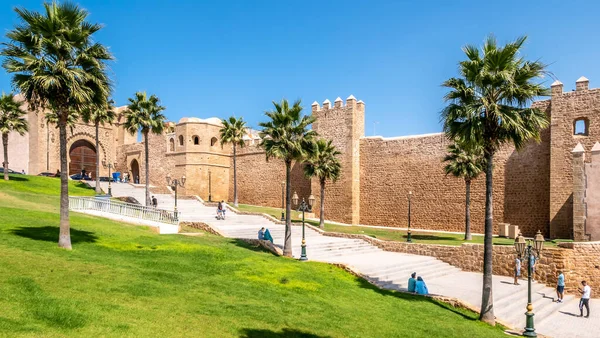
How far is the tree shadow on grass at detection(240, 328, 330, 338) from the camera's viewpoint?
765 cm

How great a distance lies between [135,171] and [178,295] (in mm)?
46460

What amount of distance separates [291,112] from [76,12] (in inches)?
363

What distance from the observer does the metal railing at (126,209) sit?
69.7ft

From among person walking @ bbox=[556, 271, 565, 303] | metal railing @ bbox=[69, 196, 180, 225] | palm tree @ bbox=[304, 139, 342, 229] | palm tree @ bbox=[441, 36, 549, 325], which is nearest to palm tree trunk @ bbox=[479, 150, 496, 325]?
palm tree @ bbox=[441, 36, 549, 325]

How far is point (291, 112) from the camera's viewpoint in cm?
1872

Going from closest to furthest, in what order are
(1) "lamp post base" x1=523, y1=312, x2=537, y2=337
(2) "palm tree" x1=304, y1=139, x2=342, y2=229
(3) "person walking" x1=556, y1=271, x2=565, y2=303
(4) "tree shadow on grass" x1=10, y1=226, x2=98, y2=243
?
(1) "lamp post base" x1=523, y1=312, x2=537, y2=337 < (4) "tree shadow on grass" x1=10, y1=226, x2=98, y2=243 < (3) "person walking" x1=556, y1=271, x2=565, y2=303 < (2) "palm tree" x1=304, y1=139, x2=342, y2=229

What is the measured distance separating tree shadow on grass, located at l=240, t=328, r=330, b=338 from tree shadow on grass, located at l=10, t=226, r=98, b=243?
9.09 meters

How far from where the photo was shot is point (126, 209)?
21.5 metres

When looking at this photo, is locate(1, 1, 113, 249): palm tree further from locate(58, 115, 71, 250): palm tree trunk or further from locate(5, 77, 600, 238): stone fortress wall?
locate(5, 77, 600, 238): stone fortress wall

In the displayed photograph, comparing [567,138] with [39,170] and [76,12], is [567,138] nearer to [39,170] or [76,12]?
[76,12]

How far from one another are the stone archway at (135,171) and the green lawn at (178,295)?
36123 millimetres

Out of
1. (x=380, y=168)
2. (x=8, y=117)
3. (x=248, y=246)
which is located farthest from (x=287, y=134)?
(x=8, y=117)

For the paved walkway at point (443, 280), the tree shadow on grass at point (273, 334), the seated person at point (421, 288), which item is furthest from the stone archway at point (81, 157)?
the tree shadow on grass at point (273, 334)

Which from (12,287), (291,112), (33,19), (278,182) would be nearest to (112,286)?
(12,287)
